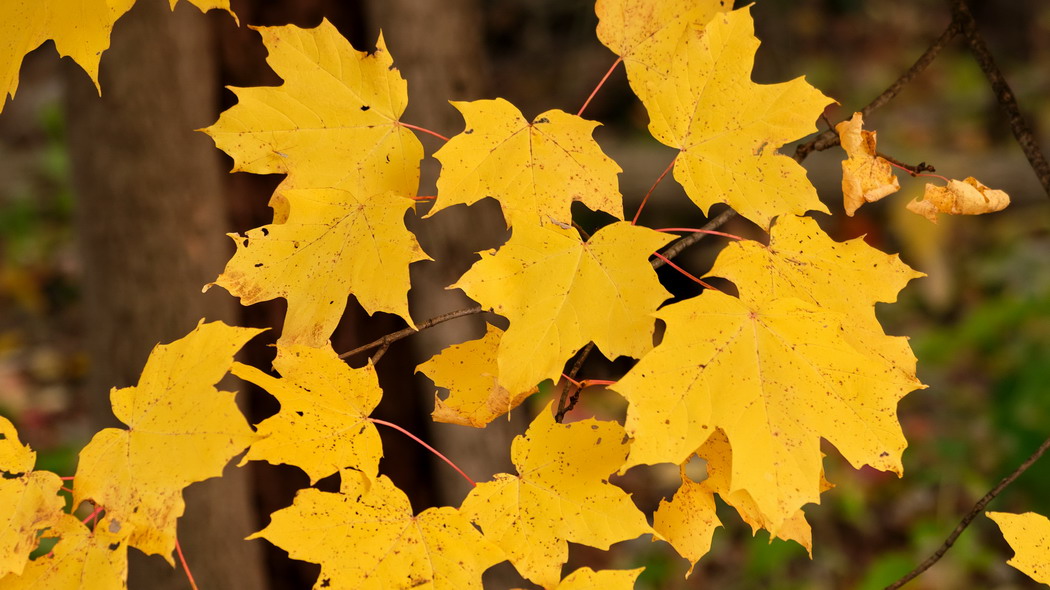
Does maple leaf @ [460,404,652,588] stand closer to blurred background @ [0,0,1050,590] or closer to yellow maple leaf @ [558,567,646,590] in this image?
yellow maple leaf @ [558,567,646,590]

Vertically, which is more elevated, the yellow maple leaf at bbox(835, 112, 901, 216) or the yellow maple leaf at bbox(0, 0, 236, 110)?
the yellow maple leaf at bbox(0, 0, 236, 110)

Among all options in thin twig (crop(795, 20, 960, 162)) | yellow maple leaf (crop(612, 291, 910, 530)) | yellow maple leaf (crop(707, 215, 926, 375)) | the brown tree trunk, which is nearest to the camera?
yellow maple leaf (crop(612, 291, 910, 530))

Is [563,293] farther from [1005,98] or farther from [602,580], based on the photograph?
[1005,98]

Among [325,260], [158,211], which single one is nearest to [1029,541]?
[325,260]

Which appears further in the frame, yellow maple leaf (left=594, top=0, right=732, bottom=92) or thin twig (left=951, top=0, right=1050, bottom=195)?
thin twig (left=951, top=0, right=1050, bottom=195)

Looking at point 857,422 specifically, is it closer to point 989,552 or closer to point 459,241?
point 459,241

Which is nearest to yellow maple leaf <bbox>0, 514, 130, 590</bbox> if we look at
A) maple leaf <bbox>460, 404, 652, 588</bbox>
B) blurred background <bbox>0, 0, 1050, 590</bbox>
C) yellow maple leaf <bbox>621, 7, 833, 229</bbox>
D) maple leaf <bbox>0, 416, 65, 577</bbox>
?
maple leaf <bbox>0, 416, 65, 577</bbox>

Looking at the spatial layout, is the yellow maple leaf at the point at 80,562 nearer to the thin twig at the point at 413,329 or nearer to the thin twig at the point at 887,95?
the thin twig at the point at 413,329
